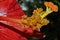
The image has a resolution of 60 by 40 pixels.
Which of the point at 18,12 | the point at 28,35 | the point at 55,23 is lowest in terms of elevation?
the point at 28,35

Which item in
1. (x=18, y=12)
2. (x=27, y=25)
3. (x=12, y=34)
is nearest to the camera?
(x=27, y=25)

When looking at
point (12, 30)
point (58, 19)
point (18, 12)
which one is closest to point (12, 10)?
point (18, 12)

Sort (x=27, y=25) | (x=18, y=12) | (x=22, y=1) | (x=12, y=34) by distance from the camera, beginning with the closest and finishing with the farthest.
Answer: (x=27, y=25)
(x=12, y=34)
(x=18, y=12)
(x=22, y=1)

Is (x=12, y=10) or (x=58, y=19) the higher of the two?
(x=58, y=19)

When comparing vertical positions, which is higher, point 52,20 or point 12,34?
point 52,20

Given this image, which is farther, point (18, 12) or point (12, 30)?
point (18, 12)

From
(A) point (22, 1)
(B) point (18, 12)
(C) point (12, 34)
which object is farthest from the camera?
(A) point (22, 1)

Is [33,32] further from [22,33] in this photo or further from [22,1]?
[22,1]

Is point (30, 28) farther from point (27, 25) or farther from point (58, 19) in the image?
point (58, 19)

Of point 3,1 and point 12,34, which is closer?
point 12,34

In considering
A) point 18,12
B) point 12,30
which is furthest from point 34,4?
point 12,30
